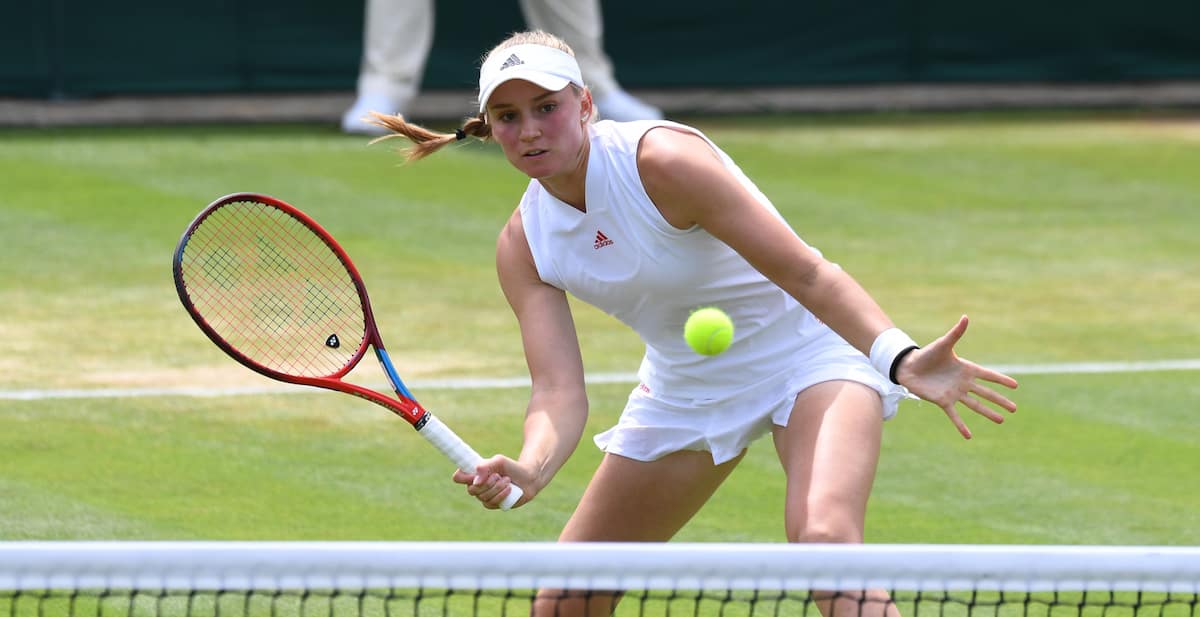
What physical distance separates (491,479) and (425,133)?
985mm

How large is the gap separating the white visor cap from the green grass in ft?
7.23

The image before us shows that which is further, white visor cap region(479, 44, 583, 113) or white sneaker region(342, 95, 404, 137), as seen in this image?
white sneaker region(342, 95, 404, 137)

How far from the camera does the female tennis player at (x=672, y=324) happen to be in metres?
4.36

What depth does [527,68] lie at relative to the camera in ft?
14.4

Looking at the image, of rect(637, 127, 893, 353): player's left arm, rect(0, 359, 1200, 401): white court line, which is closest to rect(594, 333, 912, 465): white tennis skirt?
rect(637, 127, 893, 353): player's left arm

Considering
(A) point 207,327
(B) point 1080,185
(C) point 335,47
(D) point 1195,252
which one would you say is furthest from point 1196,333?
(C) point 335,47

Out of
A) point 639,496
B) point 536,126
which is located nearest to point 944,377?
→ point 639,496

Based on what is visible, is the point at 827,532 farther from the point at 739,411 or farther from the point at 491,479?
the point at 491,479

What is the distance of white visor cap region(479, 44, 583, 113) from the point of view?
4.38 metres

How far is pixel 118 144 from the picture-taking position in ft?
45.5

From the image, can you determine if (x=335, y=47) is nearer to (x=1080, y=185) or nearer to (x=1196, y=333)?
(x=1080, y=185)

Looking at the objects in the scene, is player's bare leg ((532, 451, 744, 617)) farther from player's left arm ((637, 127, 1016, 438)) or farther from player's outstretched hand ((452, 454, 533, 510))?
player's left arm ((637, 127, 1016, 438))

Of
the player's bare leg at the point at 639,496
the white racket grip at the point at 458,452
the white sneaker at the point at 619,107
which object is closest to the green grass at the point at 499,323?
the white sneaker at the point at 619,107

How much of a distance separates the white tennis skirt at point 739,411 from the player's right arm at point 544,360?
179 mm
